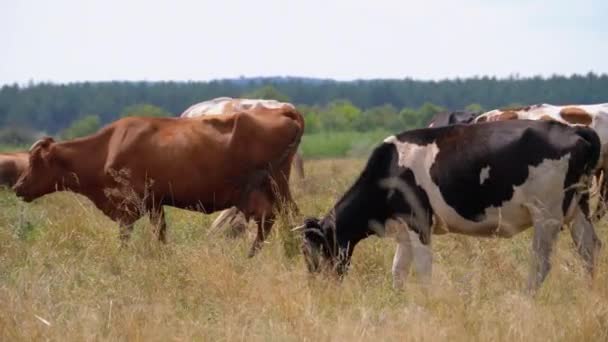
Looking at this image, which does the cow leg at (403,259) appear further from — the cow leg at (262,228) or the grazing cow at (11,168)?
the grazing cow at (11,168)

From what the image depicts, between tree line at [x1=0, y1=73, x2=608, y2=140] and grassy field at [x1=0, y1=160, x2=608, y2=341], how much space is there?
1816 inches

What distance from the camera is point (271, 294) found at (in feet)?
24.9

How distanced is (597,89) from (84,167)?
122454mm

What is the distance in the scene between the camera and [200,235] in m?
11.5

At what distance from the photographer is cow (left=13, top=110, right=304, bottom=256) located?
11594mm

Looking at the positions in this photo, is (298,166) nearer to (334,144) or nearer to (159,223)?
(159,223)

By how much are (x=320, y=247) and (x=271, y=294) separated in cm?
165

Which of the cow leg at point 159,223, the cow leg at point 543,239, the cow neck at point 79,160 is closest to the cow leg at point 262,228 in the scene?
the cow leg at point 159,223

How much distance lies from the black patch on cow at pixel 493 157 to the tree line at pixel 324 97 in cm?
4777

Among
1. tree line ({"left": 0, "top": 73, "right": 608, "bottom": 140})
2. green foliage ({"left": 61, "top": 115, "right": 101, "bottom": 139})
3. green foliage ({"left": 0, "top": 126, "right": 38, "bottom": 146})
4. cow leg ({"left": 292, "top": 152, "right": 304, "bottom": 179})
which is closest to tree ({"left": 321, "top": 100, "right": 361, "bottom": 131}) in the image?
tree line ({"left": 0, "top": 73, "right": 608, "bottom": 140})

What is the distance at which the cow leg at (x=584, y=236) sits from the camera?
880 cm

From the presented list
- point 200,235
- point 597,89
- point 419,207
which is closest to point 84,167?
point 200,235

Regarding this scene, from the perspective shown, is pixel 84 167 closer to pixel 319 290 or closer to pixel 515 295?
pixel 319 290

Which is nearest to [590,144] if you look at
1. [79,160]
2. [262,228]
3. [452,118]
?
[262,228]
